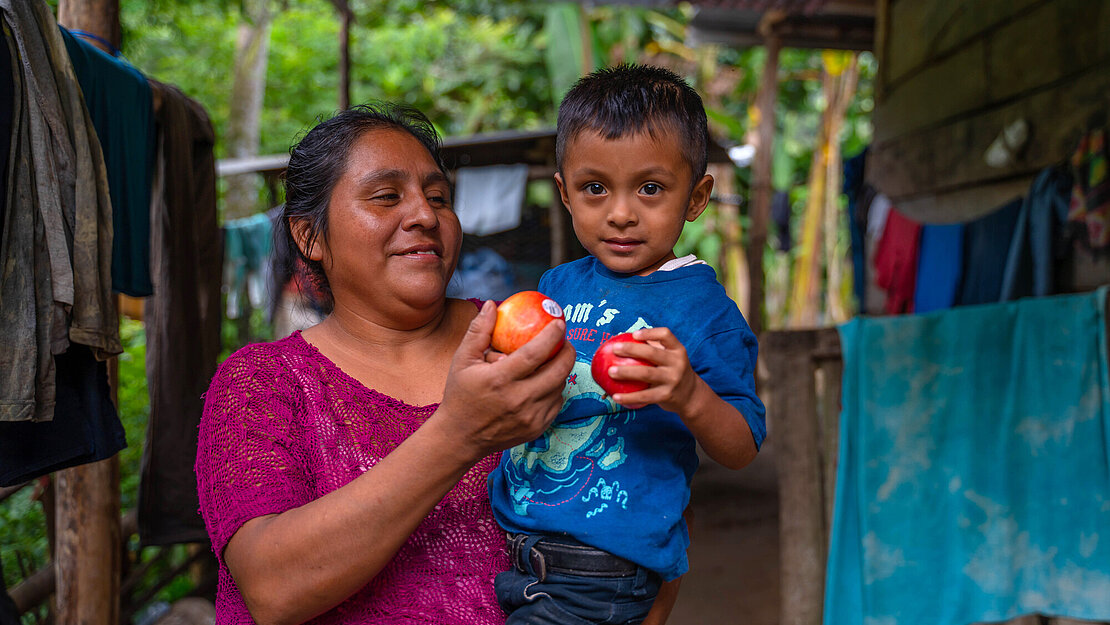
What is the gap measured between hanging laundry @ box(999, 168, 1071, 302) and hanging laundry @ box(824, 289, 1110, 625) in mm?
700

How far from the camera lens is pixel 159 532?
120 inches

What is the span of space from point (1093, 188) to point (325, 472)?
3.37 metres

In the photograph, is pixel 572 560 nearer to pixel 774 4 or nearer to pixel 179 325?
pixel 179 325

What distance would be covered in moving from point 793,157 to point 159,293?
37.9 feet

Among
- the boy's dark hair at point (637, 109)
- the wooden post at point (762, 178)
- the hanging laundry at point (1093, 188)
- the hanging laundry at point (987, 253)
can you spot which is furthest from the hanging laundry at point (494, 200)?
the boy's dark hair at point (637, 109)

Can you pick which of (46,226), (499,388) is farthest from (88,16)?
(499,388)

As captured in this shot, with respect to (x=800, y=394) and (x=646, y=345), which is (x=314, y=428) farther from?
(x=800, y=394)

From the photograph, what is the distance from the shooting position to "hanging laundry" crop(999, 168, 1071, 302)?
3.37 metres

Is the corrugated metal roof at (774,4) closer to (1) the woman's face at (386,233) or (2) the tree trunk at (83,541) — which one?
(1) the woman's face at (386,233)

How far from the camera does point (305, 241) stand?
178 cm

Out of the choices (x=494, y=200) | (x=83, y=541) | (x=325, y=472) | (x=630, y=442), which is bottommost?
(x=83, y=541)

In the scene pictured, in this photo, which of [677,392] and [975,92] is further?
[975,92]

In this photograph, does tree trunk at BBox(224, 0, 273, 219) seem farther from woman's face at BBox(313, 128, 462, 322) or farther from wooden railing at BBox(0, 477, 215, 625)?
woman's face at BBox(313, 128, 462, 322)

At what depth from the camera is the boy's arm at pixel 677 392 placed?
114 centimetres
